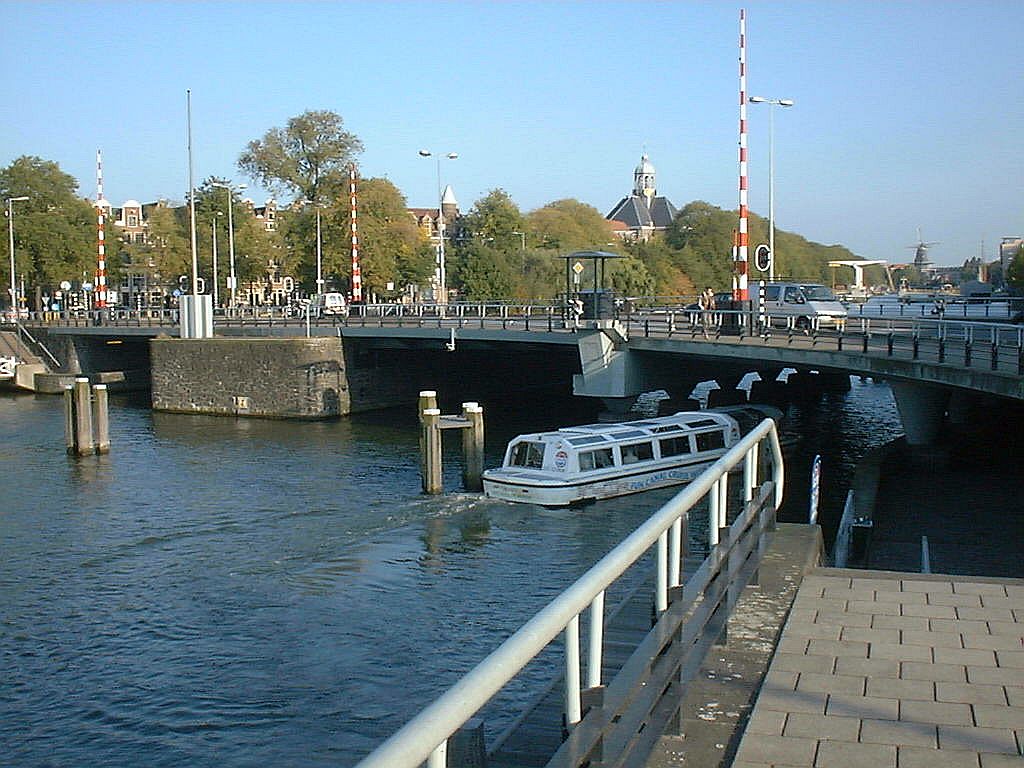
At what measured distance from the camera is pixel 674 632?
190 inches

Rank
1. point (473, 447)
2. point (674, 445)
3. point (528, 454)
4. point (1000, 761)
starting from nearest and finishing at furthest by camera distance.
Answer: point (1000, 761) → point (528, 454) → point (473, 447) → point (674, 445)

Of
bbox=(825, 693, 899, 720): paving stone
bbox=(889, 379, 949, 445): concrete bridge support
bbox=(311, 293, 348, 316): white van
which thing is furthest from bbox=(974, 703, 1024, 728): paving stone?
bbox=(311, 293, 348, 316): white van

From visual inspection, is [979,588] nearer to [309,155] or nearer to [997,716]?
[997,716]

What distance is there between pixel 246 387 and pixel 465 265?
120 feet

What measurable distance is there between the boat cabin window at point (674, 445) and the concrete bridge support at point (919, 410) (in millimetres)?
5283

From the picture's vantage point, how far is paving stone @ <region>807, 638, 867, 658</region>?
6348 millimetres

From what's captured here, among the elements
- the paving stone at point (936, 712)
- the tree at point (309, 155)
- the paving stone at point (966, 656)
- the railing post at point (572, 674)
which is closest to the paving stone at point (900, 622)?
the paving stone at point (966, 656)

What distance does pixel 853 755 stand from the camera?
4906mm

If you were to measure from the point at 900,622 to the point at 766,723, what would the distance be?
210cm

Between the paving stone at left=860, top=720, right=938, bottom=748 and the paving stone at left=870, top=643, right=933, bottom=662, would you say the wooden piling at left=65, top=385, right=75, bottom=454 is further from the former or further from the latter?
the paving stone at left=860, top=720, right=938, bottom=748

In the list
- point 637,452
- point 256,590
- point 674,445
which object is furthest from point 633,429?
point 256,590

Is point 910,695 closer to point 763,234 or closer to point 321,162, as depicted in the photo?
point 321,162

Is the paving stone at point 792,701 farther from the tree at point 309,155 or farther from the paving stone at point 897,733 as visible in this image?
the tree at point 309,155

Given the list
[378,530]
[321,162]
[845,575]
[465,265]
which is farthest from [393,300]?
[845,575]
